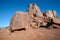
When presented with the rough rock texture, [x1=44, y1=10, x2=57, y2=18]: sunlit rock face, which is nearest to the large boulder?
the rough rock texture

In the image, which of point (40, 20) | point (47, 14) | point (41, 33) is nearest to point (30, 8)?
point (47, 14)

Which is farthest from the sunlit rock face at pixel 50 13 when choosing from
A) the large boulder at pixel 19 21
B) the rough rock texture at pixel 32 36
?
the rough rock texture at pixel 32 36

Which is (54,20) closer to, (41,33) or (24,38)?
(41,33)

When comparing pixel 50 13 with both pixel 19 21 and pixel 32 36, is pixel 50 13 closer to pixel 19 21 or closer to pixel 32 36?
pixel 19 21

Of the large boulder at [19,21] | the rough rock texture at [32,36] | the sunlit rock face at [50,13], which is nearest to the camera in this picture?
the rough rock texture at [32,36]

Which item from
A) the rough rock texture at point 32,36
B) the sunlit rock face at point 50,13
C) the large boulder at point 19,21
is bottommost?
the rough rock texture at point 32,36

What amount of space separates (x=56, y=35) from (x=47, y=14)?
86.5 ft

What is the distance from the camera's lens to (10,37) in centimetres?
2081

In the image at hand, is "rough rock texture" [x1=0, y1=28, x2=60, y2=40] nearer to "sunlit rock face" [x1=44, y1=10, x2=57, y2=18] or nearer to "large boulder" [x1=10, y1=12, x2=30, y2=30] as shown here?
"large boulder" [x1=10, y1=12, x2=30, y2=30]

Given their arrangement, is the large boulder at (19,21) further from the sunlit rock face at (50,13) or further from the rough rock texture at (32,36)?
the sunlit rock face at (50,13)

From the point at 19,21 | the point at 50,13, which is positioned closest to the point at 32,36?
the point at 19,21

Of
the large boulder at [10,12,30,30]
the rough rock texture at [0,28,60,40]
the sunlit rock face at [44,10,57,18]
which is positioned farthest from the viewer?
the sunlit rock face at [44,10,57,18]

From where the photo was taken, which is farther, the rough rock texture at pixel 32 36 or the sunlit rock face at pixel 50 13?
the sunlit rock face at pixel 50 13

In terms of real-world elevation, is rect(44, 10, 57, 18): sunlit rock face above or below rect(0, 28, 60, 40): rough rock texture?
above
